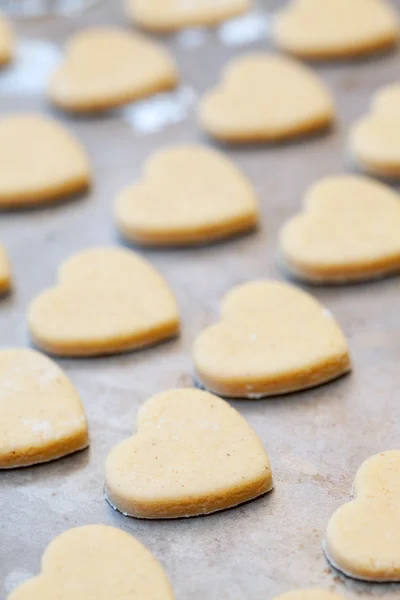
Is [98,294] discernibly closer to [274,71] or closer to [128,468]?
[128,468]

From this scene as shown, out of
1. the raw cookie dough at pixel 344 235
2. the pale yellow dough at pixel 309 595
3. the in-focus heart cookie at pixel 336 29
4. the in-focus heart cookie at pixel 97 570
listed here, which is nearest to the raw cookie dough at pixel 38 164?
the raw cookie dough at pixel 344 235

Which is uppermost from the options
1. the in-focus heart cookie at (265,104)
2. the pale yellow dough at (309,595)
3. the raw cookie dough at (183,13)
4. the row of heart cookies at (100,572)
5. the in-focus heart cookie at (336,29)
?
the raw cookie dough at (183,13)

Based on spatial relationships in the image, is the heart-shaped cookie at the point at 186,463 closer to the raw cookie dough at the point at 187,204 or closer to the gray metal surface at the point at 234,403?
the gray metal surface at the point at 234,403

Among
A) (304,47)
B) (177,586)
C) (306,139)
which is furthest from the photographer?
(304,47)

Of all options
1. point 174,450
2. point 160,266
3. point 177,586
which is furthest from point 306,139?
point 177,586

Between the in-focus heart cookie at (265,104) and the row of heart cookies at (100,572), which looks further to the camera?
the in-focus heart cookie at (265,104)

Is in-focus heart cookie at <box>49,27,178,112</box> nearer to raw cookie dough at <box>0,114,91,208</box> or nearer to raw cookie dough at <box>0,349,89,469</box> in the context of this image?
raw cookie dough at <box>0,114,91,208</box>
